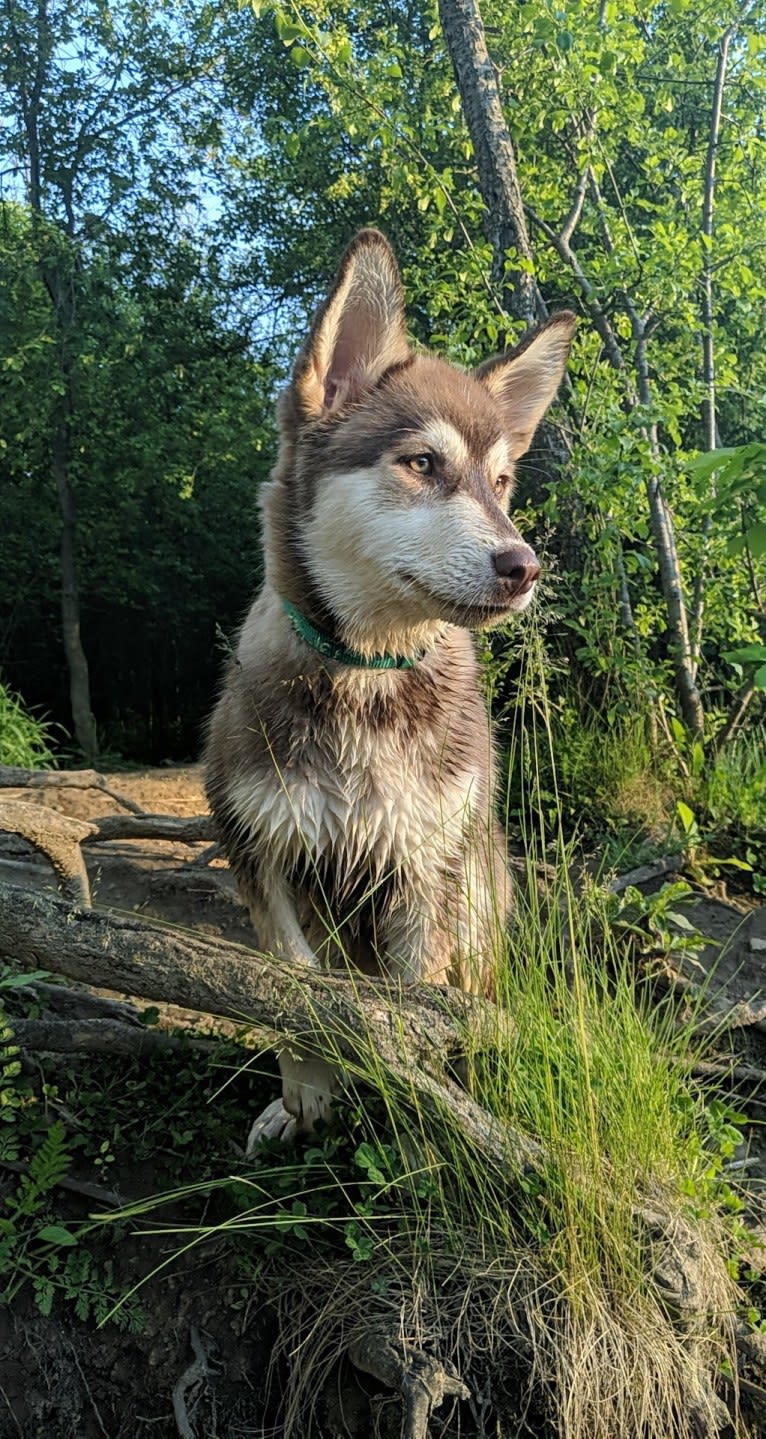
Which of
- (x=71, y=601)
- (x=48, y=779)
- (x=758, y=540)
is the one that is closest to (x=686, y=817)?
(x=758, y=540)

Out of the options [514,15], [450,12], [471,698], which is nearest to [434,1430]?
[471,698]

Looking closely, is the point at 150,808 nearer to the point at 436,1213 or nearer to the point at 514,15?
the point at 436,1213

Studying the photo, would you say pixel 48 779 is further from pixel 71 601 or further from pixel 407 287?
pixel 71 601

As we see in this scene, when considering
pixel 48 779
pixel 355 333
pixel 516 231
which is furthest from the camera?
pixel 516 231

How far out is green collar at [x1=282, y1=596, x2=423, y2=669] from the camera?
242 centimetres

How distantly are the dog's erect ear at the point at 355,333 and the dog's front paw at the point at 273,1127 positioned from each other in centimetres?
182

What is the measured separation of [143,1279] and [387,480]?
1856mm

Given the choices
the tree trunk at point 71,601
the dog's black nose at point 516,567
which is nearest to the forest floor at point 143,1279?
the dog's black nose at point 516,567

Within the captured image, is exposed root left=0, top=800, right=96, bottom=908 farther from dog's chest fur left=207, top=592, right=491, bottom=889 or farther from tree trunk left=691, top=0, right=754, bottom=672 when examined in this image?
tree trunk left=691, top=0, right=754, bottom=672

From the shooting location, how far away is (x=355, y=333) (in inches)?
99.9

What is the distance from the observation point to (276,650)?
2.54 metres

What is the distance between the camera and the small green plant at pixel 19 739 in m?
6.98

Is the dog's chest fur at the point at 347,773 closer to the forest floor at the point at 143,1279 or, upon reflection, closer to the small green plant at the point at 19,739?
the forest floor at the point at 143,1279

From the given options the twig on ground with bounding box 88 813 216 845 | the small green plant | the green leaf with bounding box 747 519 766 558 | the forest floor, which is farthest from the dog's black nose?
the small green plant
